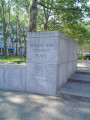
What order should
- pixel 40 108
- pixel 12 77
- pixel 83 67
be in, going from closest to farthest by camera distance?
pixel 40 108
pixel 12 77
pixel 83 67

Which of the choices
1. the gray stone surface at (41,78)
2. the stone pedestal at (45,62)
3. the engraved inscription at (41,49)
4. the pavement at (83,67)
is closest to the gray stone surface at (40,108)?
the gray stone surface at (41,78)

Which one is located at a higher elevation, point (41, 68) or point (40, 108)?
point (41, 68)

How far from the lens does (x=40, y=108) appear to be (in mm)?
3828

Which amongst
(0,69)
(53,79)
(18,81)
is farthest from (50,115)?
(0,69)

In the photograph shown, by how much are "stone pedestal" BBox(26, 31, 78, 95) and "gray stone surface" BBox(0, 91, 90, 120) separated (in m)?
0.49

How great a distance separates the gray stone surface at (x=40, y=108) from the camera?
3362 millimetres

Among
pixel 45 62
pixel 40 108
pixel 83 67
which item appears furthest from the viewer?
pixel 83 67

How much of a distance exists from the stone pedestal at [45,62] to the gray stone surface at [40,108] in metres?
0.49

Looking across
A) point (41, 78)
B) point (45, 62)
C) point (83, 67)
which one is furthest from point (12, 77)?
point (83, 67)

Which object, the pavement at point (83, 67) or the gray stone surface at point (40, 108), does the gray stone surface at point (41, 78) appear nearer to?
the gray stone surface at point (40, 108)

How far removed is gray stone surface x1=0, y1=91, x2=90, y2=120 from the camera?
3.36 m

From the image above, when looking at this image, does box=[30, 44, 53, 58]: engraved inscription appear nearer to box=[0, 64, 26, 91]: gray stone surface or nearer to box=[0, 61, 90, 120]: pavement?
box=[0, 64, 26, 91]: gray stone surface

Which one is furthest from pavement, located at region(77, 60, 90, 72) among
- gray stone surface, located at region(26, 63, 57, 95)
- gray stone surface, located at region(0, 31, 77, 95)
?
gray stone surface, located at region(26, 63, 57, 95)

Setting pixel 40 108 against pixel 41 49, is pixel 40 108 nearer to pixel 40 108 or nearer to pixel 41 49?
pixel 40 108
